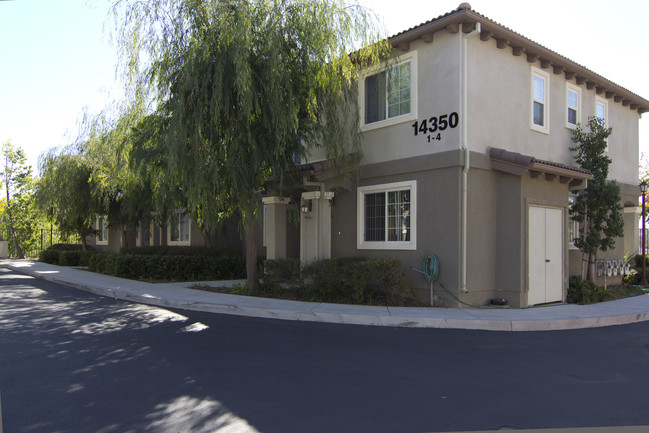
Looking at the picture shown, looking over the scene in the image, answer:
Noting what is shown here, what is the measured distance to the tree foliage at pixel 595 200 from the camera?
1245 cm

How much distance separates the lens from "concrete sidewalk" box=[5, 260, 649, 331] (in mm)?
8695

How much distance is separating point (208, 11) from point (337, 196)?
18.4 ft

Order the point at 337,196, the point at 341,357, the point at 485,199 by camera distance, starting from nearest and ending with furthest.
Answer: the point at 341,357 → the point at 485,199 → the point at 337,196

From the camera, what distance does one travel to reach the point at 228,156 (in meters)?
10.4

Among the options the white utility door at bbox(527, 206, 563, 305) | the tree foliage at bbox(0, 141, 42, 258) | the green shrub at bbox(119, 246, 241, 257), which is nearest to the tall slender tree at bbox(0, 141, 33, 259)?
the tree foliage at bbox(0, 141, 42, 258)

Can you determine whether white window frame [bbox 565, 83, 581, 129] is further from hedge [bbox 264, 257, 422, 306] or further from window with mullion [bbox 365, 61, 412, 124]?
hedge [bbox 264, 257, 422, 306]

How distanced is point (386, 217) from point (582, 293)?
17.0ft

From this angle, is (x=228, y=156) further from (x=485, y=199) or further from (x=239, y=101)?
(x=485, y=199)

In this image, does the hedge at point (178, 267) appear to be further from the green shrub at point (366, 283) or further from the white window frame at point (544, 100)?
the white window frame at point (544, 100)

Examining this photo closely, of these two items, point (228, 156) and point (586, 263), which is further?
point (586, 263)

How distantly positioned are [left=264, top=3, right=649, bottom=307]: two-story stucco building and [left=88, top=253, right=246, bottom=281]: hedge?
4658mm

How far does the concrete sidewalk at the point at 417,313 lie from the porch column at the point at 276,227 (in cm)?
213

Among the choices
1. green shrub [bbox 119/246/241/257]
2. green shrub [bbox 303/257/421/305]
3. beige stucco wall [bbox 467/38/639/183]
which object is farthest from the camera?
green shrub [bbox 119/246/241/257]

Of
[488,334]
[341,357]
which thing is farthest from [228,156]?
[488,334]
